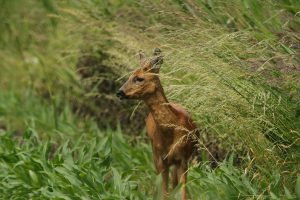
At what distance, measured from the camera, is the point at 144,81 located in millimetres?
7648

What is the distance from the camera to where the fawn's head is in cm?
762

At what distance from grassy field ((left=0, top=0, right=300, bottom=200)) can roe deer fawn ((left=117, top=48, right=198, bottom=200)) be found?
0.12 metres

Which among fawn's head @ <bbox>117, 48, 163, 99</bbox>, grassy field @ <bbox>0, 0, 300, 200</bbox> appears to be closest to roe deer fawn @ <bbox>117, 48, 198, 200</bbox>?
fawn's head @ <bbox>117, 48, 163, 99</bbox>

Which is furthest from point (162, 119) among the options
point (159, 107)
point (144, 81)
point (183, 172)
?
point (183, 172)

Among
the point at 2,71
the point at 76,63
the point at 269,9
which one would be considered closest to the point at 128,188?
the point at 269,9

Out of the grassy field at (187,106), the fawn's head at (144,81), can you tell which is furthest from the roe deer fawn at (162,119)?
the grassy field at (187,106)

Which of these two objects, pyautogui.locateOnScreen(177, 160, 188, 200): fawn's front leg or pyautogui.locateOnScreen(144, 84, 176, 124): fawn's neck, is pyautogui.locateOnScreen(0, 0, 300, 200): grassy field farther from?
pyautogui.locateOnScreen(144, 84, 176, 124): fawn's neck

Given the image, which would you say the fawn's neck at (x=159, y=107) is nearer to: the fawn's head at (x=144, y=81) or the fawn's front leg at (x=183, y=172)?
the fawn's head at (x=144, y=81)

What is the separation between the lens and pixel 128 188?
819cm

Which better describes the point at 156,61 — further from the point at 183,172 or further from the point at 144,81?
the point at 183,172

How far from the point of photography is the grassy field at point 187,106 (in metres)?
7.46

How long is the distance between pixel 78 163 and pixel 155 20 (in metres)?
2.22

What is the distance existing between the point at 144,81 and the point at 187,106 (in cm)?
53

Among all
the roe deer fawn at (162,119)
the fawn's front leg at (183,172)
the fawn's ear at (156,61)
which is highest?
the fawn's ear at (156,61)
